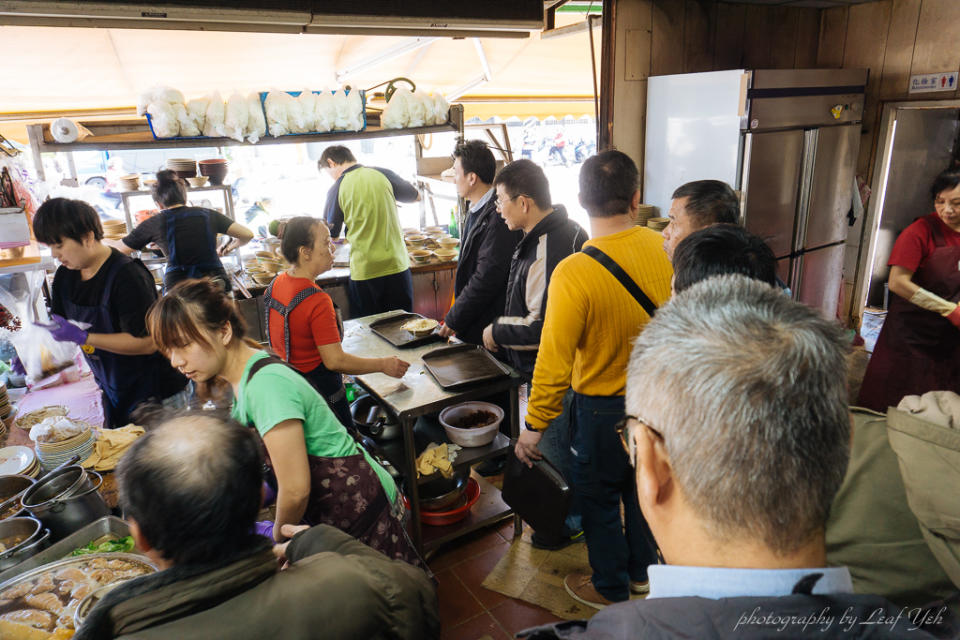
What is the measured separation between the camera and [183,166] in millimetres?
4477

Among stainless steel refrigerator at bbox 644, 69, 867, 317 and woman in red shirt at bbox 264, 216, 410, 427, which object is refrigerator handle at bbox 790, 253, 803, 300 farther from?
woman in red shirt at bbox 264, 216, 410, 427

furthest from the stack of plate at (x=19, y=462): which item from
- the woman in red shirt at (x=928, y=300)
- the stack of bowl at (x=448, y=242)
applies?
the woman in red shirt at (x=928, y=300)

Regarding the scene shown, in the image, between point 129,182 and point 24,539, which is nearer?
point 24,539

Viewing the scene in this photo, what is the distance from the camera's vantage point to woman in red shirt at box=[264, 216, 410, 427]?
2633 millimetres

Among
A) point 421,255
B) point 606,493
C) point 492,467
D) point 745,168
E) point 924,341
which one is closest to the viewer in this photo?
point 606,493

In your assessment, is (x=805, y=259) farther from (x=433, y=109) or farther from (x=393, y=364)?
(x=393, y=364)

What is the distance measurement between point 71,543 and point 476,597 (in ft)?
5.97

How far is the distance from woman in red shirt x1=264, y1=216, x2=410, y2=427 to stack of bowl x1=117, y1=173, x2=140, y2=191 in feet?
8.69

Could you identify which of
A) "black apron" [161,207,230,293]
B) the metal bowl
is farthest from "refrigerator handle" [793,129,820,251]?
"black apron" [161,207,230,293]

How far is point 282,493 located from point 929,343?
3.81 metres

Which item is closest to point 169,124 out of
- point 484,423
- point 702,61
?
point 484,423

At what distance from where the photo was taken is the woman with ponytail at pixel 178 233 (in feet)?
13.2

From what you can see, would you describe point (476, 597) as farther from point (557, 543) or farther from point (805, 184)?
point (805, 184)

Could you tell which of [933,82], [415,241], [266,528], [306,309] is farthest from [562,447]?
[933,82]
